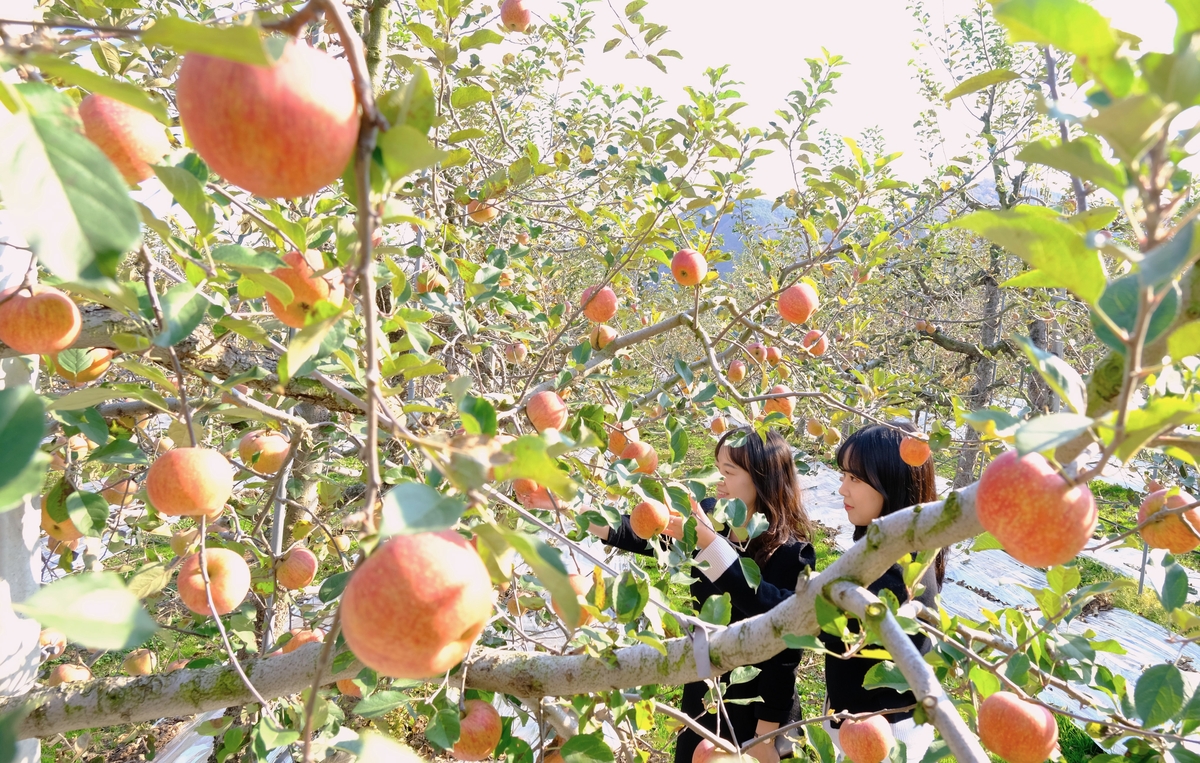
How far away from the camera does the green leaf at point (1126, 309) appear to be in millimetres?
616

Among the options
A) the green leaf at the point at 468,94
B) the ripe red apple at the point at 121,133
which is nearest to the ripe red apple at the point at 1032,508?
the ripe red apple at the point at 121,133

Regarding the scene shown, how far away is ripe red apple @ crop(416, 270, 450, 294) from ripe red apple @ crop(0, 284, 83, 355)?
3.66ft

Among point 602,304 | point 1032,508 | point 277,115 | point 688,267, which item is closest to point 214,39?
point 277,115

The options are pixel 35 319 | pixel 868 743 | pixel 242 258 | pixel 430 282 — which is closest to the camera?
pixel 242 258

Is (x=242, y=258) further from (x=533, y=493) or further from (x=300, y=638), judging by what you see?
(x=300, y=638)

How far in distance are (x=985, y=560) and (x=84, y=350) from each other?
23.8ft

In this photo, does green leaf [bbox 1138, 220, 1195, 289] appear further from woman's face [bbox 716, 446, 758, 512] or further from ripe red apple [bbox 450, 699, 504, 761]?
woman's face [bbox 716, 446, 758, 512]

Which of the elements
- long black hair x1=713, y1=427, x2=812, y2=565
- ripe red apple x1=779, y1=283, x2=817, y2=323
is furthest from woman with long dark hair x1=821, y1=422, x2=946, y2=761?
ripe red apple x1=779, y1=283, x2=817, y2=323

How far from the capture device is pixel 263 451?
68.1 inches

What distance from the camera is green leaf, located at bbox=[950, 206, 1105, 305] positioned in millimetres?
555

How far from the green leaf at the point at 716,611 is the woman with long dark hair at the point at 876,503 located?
3.45 feet

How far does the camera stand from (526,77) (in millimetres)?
3293

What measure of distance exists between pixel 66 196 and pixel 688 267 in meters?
1.90


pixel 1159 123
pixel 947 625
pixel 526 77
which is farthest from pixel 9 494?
pixel 526 77
